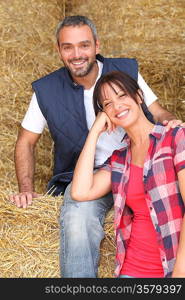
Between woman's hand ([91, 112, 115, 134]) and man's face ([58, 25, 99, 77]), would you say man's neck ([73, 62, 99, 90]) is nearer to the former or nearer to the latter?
man's face ([58, 25, 99, 77])

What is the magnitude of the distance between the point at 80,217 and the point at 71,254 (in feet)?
0.45

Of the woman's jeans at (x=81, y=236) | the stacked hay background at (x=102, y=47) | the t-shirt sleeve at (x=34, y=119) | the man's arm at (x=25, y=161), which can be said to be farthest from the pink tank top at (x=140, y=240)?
the stacked hay background at (x=102, y=47)

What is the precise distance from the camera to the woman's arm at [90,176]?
8.22ft

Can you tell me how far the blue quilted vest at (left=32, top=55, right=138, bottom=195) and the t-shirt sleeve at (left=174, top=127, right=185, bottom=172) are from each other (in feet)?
2.47

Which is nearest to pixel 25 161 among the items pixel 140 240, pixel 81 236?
pixel 81 236

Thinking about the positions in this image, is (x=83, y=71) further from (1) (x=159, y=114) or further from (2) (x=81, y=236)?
(2) (x=81, y=236)

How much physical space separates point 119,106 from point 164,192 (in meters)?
0.36

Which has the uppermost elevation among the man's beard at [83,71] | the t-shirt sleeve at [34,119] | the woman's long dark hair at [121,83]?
the woman's long dark hair at [121,83]

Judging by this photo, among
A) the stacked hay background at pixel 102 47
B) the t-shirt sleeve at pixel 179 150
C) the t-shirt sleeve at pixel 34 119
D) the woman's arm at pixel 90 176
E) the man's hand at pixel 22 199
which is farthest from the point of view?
the stacked hay background at pixel 102 47

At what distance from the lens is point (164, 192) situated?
2291 mm

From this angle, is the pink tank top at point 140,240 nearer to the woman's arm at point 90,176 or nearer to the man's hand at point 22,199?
the woman's arm at point 90,176

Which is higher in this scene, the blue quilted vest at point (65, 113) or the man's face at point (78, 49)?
the man's face at point (78, 49)

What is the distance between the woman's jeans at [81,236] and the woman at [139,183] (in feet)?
0.16

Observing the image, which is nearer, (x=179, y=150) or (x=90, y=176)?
(x=179, y=150)
